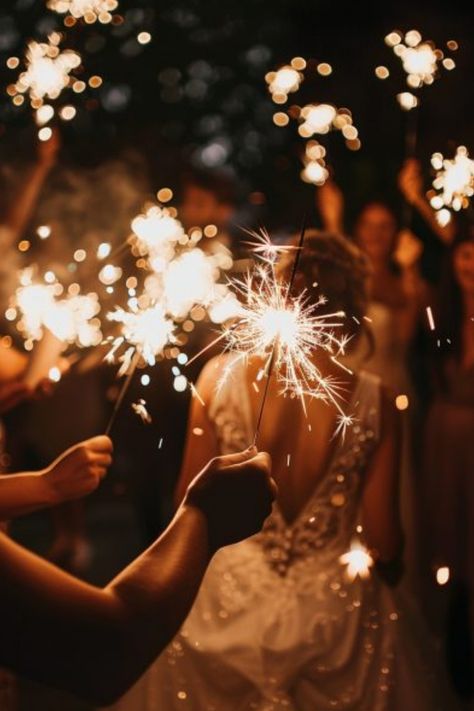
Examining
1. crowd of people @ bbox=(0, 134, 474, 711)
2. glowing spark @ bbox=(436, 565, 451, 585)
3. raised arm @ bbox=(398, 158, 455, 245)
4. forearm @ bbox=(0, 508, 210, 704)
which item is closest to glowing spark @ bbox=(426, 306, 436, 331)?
crowd of people @ bbox=(0, 134, 474, 711)

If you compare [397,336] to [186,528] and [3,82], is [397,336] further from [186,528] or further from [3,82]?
[186,528]

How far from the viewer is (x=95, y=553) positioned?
6.43m

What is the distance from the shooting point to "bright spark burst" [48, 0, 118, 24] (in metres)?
4.34

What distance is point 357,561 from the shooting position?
10.9 ft

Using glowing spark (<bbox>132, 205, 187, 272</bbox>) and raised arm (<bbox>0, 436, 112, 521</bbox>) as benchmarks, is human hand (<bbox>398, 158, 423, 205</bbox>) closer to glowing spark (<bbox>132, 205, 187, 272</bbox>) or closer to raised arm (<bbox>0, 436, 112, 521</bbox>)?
glowing spark (<bbox>132, 205, 187, 272</bbox>)

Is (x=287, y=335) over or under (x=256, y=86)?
over

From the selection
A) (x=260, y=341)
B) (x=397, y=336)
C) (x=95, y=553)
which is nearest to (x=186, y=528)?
(x=260, y=341)

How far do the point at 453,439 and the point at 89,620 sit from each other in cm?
340

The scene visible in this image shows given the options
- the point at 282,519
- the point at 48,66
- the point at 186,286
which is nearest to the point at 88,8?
the point at 48,66

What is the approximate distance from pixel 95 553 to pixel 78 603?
4711mm

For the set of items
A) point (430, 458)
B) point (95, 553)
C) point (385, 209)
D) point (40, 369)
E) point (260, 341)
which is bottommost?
point (95, 553)

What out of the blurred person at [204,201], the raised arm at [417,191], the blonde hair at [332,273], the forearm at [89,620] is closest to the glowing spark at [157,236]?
the blonde hair at [332,273]

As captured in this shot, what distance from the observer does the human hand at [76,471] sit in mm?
2736

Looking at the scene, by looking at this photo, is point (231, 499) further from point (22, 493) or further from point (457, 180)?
point (457, 180)
